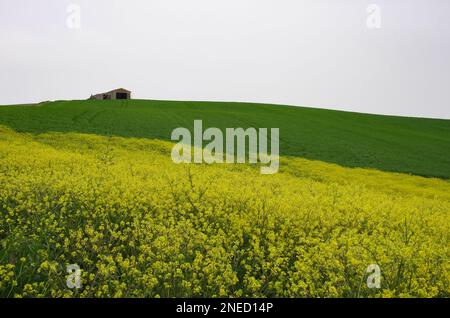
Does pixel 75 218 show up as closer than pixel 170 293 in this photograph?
No

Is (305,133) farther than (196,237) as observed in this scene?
Yes

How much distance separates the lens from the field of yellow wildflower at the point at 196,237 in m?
6.58

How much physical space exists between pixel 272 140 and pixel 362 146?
24.4 feet

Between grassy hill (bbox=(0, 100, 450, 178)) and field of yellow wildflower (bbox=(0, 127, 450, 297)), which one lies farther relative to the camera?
grassy hill (bbox=(0, 100, 450, 178))

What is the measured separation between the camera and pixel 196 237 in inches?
312

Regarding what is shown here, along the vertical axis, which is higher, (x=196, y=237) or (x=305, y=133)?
(x=305, y=133)

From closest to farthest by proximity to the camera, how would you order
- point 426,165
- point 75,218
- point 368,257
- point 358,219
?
point 368,257, point 75,218, point 358,219, point 426,165

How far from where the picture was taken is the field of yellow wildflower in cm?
658

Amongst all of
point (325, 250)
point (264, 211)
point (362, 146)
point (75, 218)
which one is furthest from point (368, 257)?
point (362, 146)

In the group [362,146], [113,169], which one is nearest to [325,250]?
[113,169]

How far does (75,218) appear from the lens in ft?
32.0

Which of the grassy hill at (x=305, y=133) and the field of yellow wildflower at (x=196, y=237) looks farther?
the grassy hill at (x=305, y=133)
